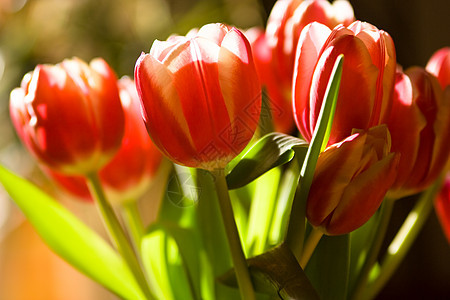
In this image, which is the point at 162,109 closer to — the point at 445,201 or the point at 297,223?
the point at 297,223

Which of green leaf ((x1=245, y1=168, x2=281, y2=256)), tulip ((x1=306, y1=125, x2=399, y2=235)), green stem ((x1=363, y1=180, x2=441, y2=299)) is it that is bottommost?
green stem ((x1=363, y1=180, x2=441, y2=299))

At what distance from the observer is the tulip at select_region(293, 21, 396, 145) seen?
25 centimetres

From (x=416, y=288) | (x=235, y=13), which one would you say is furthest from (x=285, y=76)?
(x=416, y=288)

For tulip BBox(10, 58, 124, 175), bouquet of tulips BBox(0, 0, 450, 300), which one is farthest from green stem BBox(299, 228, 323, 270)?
tulip BBox(10, 58, 124, 175)

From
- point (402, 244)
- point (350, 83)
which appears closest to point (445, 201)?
point (402, 244)

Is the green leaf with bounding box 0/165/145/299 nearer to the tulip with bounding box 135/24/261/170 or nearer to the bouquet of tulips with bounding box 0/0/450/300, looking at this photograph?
the bouquet of tulips with bounding box 0/0/450/300

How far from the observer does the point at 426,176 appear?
0.31 meters

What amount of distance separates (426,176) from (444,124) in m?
0.03

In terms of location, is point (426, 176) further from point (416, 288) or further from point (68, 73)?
point (416, 288)

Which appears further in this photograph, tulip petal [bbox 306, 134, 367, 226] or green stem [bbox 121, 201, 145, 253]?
green stem [bbox 121, 201, 145, 253]

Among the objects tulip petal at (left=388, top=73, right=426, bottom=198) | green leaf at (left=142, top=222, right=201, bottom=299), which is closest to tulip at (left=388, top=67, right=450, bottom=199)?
tulip petal at (left=388, top=73, right=426, bottom=198)

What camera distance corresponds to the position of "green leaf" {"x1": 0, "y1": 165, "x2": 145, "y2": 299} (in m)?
0.35

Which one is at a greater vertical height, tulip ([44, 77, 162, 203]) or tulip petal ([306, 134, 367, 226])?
tulip petal ([306, 134, 367, 226])

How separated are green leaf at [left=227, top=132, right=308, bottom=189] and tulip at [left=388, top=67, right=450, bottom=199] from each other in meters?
0.05
